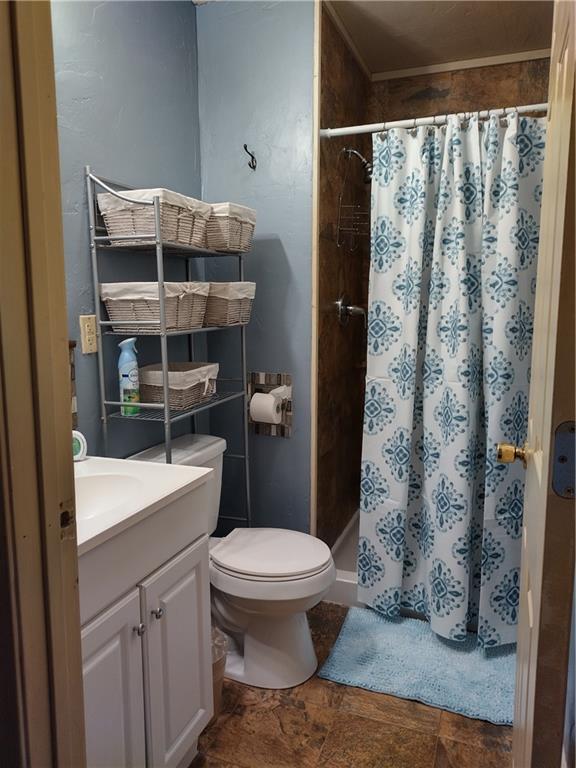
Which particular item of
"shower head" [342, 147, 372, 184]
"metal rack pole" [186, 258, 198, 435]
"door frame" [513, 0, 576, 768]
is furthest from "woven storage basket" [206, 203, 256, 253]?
"door frame" [513, 0, 576, 768]

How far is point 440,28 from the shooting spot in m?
2.45

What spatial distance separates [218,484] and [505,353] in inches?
46.0

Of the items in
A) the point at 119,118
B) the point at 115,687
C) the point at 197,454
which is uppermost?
the point at 119,118

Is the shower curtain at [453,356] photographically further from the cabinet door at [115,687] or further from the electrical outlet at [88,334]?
the cabinet door at [115,687]

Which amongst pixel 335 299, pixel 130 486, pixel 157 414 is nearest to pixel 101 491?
pixel 130 486

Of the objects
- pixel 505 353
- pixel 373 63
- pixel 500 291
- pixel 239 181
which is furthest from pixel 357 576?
pixel 373 63

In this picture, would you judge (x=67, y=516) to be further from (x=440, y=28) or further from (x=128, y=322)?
(x=440, y=28)

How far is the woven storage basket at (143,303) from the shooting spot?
5.98ft

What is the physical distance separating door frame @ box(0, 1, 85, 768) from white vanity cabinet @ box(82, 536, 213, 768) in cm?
58

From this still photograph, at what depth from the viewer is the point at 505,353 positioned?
2016 mm

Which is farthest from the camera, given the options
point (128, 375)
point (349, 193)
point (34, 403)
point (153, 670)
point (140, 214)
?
point (349, 193)

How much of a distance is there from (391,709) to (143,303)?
1556 millimetres

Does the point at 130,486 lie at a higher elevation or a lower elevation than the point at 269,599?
higher

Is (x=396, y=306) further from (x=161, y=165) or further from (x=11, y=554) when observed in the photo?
(x=11, y=554)
